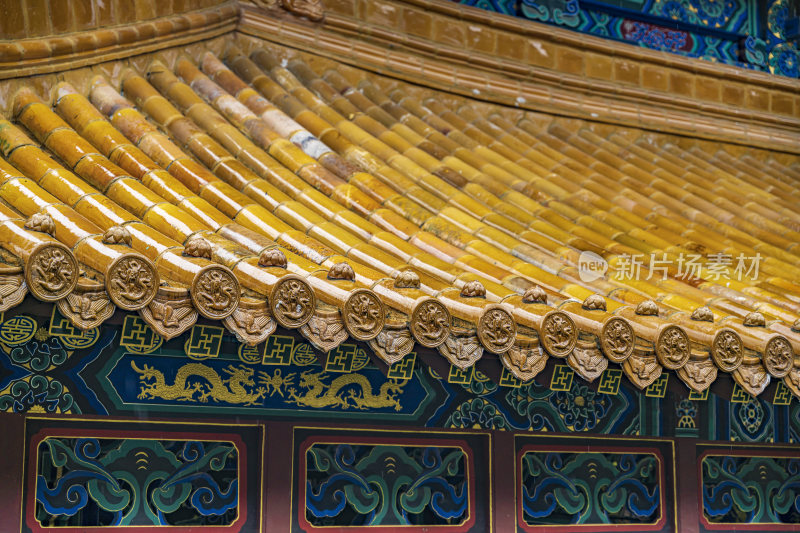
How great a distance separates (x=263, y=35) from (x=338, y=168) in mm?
1434

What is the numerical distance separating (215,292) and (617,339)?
1.62 m

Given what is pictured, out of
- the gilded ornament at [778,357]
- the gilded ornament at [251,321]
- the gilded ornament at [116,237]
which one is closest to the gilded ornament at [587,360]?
the gilded ornament at [778,357]

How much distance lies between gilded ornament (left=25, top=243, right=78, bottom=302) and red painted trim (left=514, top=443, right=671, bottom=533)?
2429 mm

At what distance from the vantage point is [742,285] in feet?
16.1

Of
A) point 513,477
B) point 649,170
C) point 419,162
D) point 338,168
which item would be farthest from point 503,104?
point 513,477

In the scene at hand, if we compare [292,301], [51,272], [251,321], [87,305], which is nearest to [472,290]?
[292,301]

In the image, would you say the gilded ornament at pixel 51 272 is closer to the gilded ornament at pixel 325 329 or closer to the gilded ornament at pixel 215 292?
the gilded ornament at pixel 215 292

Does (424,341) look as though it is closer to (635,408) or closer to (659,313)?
(659,313)

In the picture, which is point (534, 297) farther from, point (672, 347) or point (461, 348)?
point (672, 347)

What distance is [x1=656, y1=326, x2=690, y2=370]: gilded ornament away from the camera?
3.90 metres

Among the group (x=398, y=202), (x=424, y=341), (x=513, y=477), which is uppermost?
(x=398, y=202)

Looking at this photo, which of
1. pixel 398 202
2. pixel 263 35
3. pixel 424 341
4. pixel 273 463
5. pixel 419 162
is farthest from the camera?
pixel 263 35

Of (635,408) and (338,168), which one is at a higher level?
(338,168)

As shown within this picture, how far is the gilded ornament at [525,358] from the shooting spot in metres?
3.65
